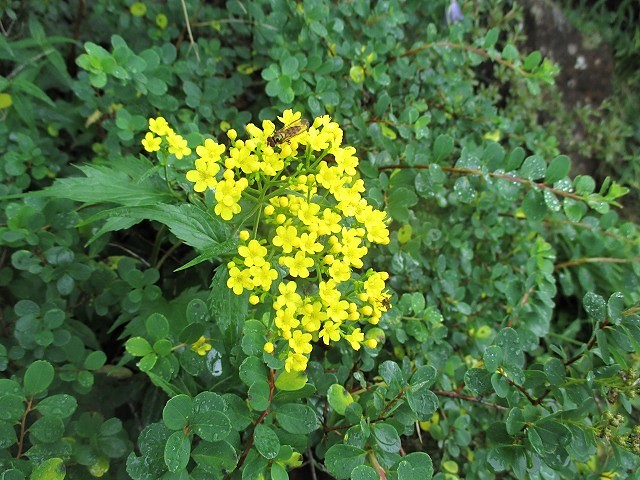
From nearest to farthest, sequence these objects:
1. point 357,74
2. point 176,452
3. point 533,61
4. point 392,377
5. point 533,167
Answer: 1. point 176,452
2. point 392,377
3. point 533,167
4. point 357,74
5. point 533,61

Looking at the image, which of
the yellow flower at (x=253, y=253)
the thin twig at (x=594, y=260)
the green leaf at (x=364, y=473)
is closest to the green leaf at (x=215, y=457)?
the green leaf at (x=364, y=473)

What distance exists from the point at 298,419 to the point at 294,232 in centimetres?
35

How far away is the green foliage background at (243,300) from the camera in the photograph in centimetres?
100

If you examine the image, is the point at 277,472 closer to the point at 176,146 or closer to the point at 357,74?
the point at 176,146

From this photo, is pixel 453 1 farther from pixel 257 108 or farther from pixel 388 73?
pixel 257 108

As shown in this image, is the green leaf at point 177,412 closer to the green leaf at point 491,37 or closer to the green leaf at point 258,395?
the green leaf at point 258,395

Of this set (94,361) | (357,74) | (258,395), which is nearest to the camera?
(258,395)

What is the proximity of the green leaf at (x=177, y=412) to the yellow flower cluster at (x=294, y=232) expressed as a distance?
17 cm

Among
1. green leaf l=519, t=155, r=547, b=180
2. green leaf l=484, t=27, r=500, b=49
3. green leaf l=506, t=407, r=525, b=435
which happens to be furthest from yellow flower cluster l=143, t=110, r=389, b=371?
green leaf l=484, t=27, r=500, b=49

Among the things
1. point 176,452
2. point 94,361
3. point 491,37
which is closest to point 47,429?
point 94,361

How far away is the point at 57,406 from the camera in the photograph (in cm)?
102

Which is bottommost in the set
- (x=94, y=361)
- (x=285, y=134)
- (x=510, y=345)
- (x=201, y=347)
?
(x=94, y=361)

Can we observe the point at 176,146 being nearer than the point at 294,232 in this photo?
No

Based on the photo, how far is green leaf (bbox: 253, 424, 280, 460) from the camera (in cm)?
92
